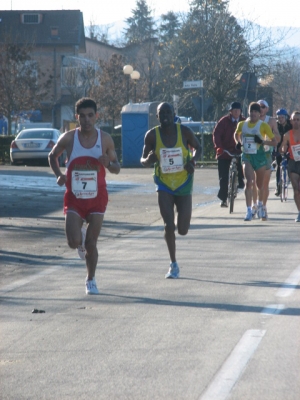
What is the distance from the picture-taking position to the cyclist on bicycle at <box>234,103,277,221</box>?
15.0 meters

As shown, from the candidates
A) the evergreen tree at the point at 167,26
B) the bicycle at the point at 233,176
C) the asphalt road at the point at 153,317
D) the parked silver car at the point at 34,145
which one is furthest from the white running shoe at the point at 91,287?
the evergreen tree at the point at 167,26

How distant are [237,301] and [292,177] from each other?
7478 mm

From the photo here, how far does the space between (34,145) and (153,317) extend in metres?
28.4

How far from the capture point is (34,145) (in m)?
35.3

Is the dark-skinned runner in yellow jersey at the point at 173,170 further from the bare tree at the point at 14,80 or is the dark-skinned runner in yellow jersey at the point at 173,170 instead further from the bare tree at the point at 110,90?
the bare tree at the point at 110,90

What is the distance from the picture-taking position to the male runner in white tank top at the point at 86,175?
335 inches

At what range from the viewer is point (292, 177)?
15320mm

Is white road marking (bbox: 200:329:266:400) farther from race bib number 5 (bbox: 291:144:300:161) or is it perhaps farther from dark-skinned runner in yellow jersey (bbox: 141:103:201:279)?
race bib number 5 (bbox: 291:144:300:161)

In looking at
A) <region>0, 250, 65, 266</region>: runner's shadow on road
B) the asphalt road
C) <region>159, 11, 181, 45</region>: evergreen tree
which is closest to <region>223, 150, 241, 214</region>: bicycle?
the asphalt road

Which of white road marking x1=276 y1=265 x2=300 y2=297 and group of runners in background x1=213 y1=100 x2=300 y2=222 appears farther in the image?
group of runners in background x1=213 y1=100 x2=300 y2=222

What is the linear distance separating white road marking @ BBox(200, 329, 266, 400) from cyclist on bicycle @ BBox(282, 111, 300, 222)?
28.6 ft

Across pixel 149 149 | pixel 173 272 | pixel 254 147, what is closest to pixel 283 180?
pixel 254 147

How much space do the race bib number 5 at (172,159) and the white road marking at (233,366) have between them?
3126 millimetres

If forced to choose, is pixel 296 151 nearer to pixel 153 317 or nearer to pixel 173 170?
pixel 173 170
